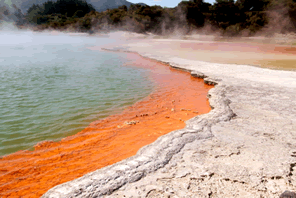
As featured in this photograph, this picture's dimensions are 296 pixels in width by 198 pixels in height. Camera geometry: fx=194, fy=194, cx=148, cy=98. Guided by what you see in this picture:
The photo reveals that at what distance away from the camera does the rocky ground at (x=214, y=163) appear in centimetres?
164

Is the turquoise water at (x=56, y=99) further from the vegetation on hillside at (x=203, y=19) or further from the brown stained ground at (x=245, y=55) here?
the vegetation on hillside at (x=203, y=19)

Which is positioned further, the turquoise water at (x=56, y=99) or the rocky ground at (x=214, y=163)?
the turquoise water at (x=56, y=99)

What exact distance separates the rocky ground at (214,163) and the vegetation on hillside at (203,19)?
25723 mm

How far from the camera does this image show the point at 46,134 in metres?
3.45

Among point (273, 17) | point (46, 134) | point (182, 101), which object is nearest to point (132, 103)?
point (182, 101)

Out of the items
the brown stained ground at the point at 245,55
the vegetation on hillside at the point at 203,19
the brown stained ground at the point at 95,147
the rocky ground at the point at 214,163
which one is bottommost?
the brown stained ground at the point at 95,147

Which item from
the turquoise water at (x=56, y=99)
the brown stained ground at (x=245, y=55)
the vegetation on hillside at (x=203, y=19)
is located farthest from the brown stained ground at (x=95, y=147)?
the vegetation on hillside at (x=203, y=19)

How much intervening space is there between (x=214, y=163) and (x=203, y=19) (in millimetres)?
35751

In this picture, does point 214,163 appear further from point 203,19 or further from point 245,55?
point 203,19

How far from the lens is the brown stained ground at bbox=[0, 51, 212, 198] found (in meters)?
2.38

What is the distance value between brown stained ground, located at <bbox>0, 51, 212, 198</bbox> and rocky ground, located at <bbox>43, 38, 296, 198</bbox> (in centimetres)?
71

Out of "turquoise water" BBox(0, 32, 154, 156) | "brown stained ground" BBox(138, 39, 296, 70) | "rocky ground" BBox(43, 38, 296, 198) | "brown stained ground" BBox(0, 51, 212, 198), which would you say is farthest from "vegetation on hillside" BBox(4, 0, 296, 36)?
"rocky ground" BBox(43, 38, 296, 198)

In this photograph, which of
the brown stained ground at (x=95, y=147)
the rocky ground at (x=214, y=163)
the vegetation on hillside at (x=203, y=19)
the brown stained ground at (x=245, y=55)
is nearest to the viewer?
the rocky ground at (x=214, y=163)

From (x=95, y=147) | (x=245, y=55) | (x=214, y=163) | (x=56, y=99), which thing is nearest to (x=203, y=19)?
(x=245, y=55)
